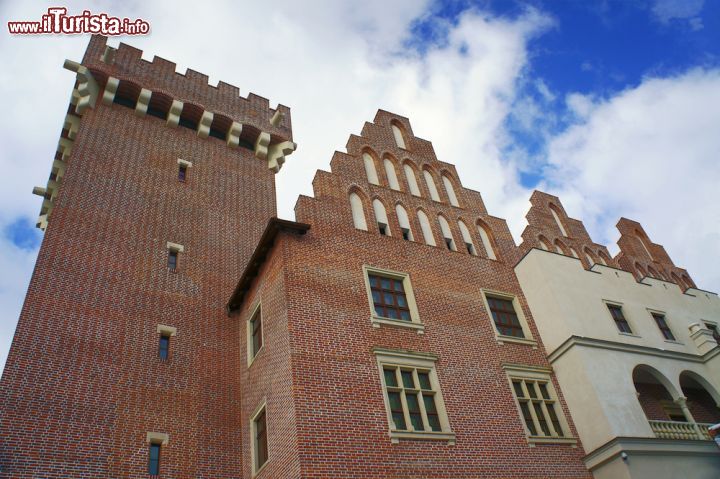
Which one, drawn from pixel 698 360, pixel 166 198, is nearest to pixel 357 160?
pixel 166 198

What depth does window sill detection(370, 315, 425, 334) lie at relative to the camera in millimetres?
17641

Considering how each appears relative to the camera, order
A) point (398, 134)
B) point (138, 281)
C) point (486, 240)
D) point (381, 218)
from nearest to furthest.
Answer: point (138, 281) → point (381, 218) → point (486, 240) → point (398, 134)

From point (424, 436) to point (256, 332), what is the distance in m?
7.36

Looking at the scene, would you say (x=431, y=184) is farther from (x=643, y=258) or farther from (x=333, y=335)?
(x=643, y=258)

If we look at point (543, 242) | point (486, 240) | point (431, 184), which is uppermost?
point (431, 184)

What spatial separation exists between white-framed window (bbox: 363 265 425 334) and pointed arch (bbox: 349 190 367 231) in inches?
86.3

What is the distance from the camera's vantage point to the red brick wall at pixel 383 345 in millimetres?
14602

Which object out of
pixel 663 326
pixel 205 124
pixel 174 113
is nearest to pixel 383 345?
pixel 663 326

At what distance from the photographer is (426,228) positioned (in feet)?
74.4

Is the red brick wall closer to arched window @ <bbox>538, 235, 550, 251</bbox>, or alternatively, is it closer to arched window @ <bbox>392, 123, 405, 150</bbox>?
arched window @ <bbox>538, 235, 550, 251</bbox>

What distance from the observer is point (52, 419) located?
52.7 ft

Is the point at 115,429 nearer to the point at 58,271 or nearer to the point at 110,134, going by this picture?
the point at 58,271

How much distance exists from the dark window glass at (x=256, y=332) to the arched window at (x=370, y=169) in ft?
24.1

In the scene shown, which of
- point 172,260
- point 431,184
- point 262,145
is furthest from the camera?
point 262,145
